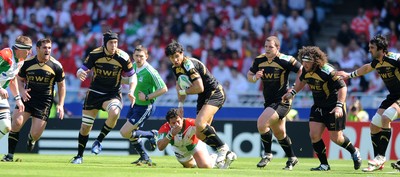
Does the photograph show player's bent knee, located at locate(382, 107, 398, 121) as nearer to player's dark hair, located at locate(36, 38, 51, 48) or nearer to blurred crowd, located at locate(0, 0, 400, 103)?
player's dark hair, located at locate(36, 38, 51, 48)

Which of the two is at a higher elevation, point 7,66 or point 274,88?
point 7,66

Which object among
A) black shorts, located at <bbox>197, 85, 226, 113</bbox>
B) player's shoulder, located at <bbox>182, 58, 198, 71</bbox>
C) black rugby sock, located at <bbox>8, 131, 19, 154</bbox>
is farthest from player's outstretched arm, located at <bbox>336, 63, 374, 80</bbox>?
black rugby sock, located at <bbox>8, 131, 19, 154</bbox>

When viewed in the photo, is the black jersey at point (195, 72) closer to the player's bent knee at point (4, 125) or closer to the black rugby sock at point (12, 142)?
the player's bent knee at point (4, 125)

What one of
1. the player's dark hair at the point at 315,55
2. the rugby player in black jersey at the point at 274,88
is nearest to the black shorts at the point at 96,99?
the rugby player in black jersey at the point at 274,88

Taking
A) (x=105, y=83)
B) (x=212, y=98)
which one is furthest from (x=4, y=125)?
→ (x=212, y=98)

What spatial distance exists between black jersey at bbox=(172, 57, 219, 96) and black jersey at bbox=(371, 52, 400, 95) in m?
2.90

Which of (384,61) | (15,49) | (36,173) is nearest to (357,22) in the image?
(384,61)

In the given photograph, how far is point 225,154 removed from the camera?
686 inches

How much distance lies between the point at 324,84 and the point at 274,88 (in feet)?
3.42

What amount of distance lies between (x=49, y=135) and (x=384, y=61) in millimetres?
9551

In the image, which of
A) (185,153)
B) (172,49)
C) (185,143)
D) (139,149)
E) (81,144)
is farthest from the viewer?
(139,149)

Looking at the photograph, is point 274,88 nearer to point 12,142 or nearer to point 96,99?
point 96,99

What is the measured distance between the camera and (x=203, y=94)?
17859mm

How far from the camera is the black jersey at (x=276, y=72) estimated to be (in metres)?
17.9
